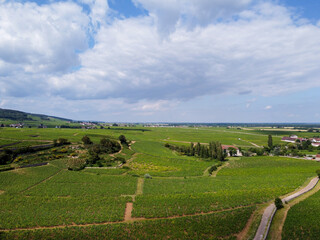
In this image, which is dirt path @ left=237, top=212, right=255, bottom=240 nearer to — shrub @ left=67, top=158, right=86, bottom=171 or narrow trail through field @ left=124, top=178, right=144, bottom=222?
narrow trail through field @ left=124, top=178, right=144, bottom=222

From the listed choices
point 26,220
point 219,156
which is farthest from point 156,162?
point 26,220

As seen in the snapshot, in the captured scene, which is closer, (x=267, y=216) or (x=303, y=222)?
(x=303, y=222)

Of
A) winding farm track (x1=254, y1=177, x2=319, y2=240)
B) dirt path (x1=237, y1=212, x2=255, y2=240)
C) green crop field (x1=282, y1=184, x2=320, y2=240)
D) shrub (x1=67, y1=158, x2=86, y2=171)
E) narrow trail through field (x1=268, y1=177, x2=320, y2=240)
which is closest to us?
winding farm track (x1=254, y1=177, x2=319, y2=240)

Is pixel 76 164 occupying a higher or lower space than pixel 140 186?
higher

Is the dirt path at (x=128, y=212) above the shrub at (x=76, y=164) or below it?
below

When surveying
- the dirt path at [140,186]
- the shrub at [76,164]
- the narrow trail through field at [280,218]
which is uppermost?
the shrub at [76,164]

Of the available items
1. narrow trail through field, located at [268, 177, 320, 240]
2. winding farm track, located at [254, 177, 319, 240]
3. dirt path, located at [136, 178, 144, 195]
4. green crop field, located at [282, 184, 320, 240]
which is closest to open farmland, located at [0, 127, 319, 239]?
dirt path, located at [136, 178, 144, 195]

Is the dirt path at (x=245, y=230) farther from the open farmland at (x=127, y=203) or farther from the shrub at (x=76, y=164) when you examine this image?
the shrub at (x=76, y=164)

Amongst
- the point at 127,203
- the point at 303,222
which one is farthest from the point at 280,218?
the point at 127,203

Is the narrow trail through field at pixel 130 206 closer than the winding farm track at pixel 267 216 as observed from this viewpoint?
No

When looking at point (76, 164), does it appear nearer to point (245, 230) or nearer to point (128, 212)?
point (128, 212)

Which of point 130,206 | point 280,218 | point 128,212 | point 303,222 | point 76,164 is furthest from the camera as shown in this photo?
point 76,164

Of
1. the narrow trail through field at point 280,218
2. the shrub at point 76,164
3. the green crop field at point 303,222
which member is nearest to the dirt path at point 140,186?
the shrub at point 76,164
